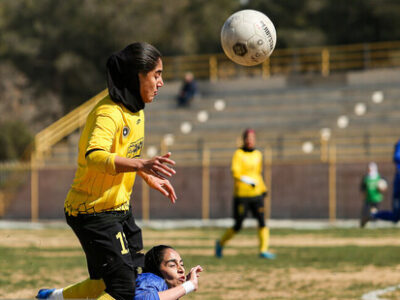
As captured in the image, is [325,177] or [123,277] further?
[325,177]

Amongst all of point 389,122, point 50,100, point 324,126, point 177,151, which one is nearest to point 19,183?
point 177,151

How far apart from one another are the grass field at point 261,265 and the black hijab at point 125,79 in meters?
3.81

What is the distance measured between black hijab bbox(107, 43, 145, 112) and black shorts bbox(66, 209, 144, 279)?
32.7 inches

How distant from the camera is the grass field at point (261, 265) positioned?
31.7 ft

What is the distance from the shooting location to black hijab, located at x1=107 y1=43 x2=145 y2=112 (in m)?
5.72

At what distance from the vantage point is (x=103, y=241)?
5754mm

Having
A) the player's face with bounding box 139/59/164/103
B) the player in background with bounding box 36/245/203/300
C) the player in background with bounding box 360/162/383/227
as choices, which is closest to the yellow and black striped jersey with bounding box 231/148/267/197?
the player in background with bounding box 36/245/203/300

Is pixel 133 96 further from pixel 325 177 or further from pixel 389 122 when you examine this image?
pixel 389 122

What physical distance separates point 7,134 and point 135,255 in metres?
40.7

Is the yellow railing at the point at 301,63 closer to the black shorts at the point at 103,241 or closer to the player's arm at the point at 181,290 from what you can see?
the player's arm at the point at 181,290

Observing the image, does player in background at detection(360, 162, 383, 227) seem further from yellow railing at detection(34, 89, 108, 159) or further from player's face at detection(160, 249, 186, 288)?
player's face at detection(160, 249, 186, 288)

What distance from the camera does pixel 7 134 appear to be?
4547 cm

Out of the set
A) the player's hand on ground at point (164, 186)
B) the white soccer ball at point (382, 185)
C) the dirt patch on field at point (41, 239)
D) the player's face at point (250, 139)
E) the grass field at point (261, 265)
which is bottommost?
the dirt patch on field at point (41, 239)

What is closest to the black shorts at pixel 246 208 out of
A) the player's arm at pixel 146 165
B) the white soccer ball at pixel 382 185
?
the player's arm at pixel 146 165
